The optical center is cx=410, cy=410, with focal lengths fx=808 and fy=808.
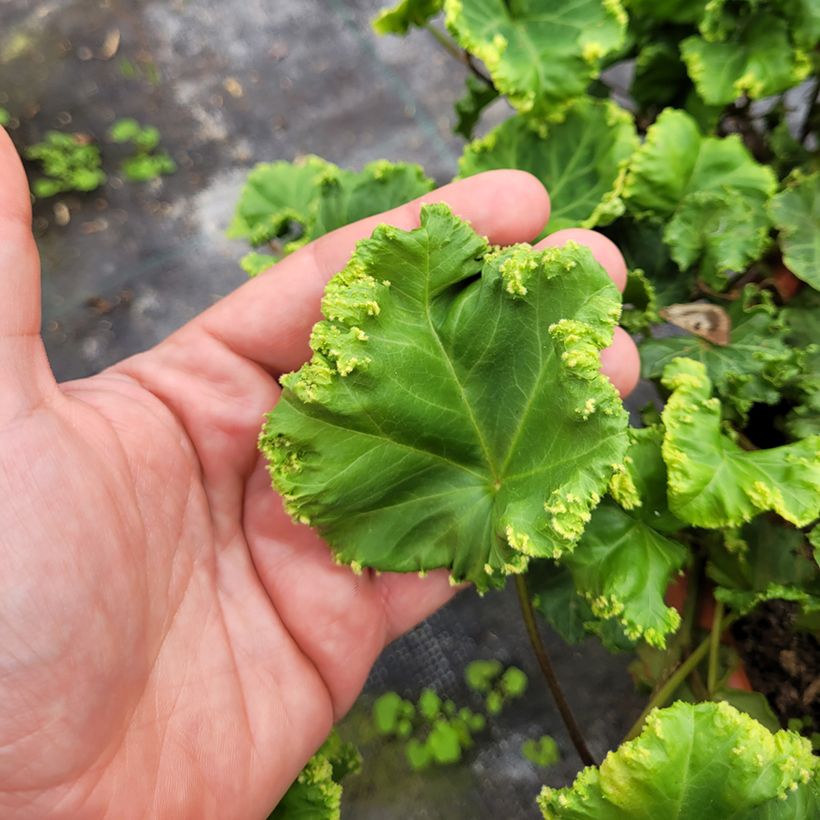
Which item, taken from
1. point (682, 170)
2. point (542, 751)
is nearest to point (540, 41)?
point (682, 170)

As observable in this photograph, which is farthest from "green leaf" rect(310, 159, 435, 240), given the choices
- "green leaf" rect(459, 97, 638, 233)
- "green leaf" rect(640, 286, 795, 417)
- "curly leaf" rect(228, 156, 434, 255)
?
"green leaf" rect(640, 286, 795, 417)

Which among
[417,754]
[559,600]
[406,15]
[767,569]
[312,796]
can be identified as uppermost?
[406,15]

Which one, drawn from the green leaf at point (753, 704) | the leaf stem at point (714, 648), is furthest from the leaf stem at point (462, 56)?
the green leaf at point (753, 704)

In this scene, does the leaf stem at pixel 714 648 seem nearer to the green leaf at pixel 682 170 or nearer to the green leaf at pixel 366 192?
the green leaf at pixel 682 170

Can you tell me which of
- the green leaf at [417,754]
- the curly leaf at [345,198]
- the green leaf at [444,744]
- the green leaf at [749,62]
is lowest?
the green leaf at [417,754]

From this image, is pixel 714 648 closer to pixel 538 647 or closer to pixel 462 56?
pixel 538 647

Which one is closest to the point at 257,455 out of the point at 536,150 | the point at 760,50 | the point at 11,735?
the point at 11,735
